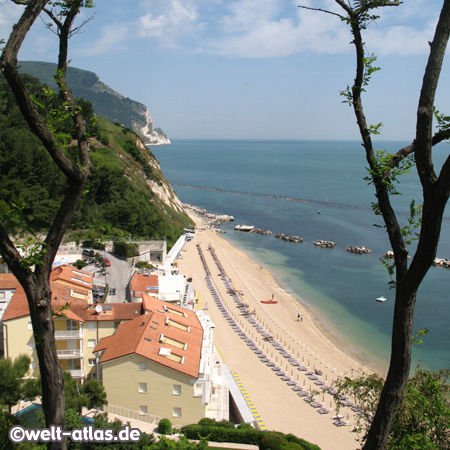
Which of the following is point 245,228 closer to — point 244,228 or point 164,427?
point 244,228

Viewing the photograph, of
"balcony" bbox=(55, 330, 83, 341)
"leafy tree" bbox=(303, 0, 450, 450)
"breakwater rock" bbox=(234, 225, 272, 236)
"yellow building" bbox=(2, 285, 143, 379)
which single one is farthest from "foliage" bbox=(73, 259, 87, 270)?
"breakwater rock" bbox=(234, 225, 272, 236)

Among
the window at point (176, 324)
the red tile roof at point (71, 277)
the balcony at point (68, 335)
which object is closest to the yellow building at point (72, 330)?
the balcony at point (68, 335)

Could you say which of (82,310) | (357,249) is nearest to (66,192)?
(82,310)

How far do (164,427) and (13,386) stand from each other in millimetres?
5110

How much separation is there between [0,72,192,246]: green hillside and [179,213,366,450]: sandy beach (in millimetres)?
6980

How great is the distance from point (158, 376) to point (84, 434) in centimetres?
1020

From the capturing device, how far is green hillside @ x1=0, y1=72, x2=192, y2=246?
36.5 metres

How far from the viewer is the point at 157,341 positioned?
57.5 feet

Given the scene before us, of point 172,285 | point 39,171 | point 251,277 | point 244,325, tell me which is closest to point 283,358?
point 244,325

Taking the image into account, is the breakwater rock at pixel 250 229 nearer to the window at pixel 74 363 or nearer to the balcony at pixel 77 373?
the window at pixel 74 363

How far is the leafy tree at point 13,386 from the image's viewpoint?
12500 mm

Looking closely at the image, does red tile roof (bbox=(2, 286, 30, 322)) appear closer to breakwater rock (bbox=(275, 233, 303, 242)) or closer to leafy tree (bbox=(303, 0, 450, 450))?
leafy tree (bbox=(303, 0, 450, 450))

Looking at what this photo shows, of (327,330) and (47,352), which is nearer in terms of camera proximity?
(47,352)

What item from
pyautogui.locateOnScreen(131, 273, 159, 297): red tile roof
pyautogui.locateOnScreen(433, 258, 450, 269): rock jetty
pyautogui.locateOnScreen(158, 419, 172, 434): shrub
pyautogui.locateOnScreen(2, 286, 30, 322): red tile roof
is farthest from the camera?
pyautogui.locateOnScreen(433, 258, 450, 269): rock jetty
